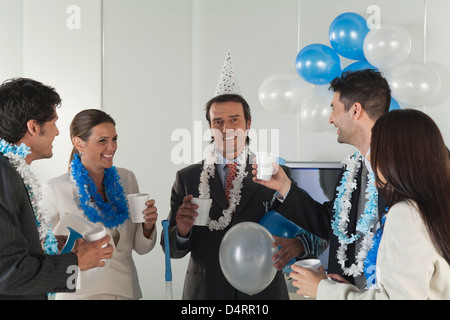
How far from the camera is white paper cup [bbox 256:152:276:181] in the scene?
6.41ft

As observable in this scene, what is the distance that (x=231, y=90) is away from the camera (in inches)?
97.7

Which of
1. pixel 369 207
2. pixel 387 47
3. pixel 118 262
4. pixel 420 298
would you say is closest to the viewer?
pixel 420 298

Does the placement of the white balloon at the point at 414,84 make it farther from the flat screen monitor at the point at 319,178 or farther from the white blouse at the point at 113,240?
the white blouse at the point at 113,240

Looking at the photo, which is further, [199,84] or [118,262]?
[199,84]

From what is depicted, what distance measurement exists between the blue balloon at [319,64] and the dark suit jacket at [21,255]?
241cm

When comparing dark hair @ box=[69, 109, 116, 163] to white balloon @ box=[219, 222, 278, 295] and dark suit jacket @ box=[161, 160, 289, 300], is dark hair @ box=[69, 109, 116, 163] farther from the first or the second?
white balloon @ box=[219, 222, 278, 295]

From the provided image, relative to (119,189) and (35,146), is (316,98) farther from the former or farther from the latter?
(35,146)

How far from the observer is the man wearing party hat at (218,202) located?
210 cm

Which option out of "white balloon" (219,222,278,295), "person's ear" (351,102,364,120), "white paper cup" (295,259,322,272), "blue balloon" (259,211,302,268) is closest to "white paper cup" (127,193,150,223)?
"white balloon" (219,222,278,295)

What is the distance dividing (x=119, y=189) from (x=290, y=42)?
2.61 m

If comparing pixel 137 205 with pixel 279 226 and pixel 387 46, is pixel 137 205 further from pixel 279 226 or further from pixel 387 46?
pixel 387 46

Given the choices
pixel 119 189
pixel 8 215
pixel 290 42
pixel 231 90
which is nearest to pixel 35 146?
pixel 8 215

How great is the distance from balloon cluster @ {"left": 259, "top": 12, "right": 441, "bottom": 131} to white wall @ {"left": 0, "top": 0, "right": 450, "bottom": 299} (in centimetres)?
44

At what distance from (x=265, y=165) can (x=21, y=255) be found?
98 centimetres
